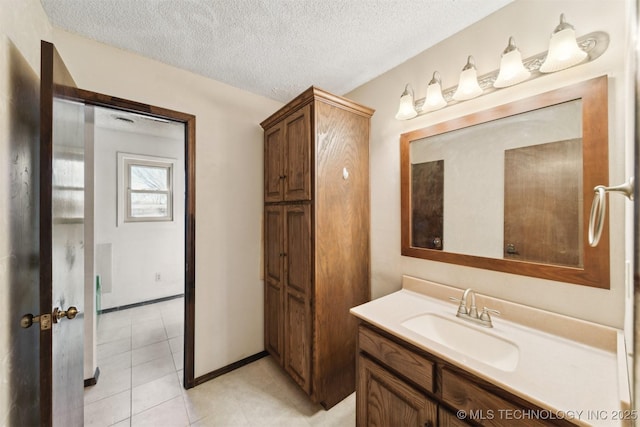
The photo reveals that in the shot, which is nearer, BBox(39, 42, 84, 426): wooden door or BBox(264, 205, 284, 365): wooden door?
BBox(39, 42, 84, 426): wooden door

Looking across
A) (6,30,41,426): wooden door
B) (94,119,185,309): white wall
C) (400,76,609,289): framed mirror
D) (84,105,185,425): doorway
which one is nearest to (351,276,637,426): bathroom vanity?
(400,76,609,289): framed mirror

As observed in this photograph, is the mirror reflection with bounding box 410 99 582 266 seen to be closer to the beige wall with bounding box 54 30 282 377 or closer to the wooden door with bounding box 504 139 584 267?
the wooden door with bounding box 504 139 584 267

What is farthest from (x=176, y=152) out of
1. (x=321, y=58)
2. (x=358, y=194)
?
(x=358, y=194)

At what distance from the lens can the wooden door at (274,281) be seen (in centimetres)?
195

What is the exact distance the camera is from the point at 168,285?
3588mm

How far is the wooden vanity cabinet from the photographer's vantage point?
2.55 feet

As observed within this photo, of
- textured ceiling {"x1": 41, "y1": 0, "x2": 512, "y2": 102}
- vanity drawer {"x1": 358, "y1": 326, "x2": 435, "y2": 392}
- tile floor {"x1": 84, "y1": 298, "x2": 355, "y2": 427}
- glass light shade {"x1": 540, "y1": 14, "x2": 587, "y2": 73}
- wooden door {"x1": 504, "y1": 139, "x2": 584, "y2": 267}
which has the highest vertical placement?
textured ceiling {"x1": 41, "y1": 0, "x2": 512, "y2": 102}

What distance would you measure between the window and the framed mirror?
352cm

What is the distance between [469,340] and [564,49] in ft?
4.47

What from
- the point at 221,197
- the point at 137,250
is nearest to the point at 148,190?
the point at 137,250

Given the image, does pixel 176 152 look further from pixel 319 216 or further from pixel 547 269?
pixel 547 269

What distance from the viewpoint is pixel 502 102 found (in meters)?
1.25

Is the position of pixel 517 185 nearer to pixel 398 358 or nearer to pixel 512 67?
pixel 512 67

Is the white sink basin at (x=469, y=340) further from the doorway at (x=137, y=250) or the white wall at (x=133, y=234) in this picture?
the white wall at (x=133, y=234)
